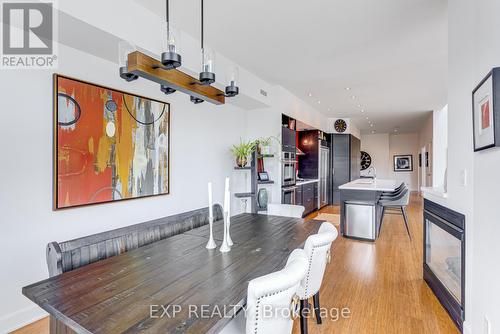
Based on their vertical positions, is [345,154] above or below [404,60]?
below

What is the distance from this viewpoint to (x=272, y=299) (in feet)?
3.59

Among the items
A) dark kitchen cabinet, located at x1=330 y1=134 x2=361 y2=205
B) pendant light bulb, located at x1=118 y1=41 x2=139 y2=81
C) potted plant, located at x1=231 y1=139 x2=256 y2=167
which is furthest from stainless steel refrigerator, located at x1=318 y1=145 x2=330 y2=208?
pendant light bulb, located at x1=118 y1=41 x2=139 y2=81

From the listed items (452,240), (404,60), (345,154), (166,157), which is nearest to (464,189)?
(452,240)

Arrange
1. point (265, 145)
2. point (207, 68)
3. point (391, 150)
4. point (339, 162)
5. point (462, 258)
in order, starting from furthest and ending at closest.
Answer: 1. point (391, 150)
2. point (339, 162)
3. point (265, 145)
4. point (462, 258)
5. point (207, 68)

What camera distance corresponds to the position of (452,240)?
2182 millimetres

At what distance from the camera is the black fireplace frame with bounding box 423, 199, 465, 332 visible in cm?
194

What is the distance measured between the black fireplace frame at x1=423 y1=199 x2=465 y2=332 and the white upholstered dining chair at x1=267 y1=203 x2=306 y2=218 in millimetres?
1325

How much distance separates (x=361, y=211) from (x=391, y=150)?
993cm

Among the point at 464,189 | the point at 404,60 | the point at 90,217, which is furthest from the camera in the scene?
the point at 404,60

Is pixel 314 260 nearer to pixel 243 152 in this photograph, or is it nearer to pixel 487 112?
pixel 487 112

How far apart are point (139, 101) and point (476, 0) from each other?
3069 millimetres

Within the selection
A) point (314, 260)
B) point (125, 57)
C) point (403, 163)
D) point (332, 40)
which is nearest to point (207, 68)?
point (125, 57)

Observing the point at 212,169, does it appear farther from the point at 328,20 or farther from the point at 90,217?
the point at 328,20

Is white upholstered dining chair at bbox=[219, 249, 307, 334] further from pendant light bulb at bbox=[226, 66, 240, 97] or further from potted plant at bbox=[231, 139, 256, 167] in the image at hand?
potted plant at bbox=[231, 139, 256, 167]
